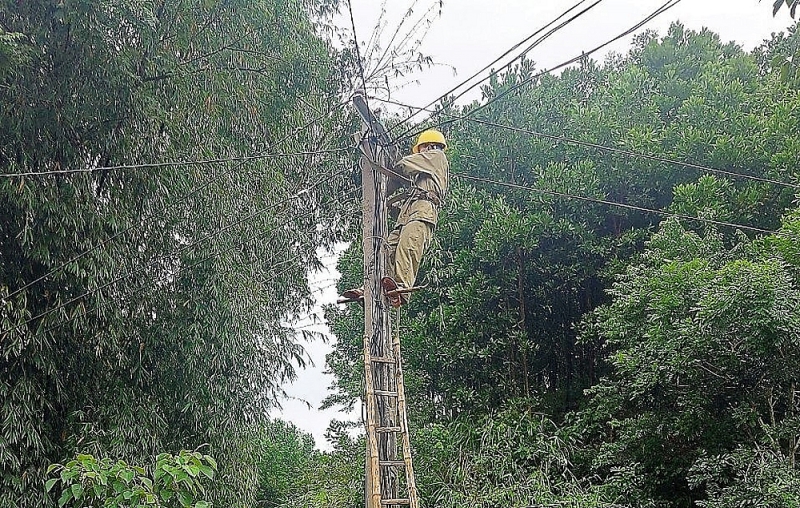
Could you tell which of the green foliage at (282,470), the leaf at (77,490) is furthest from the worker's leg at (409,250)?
the green foliage at (282,470)

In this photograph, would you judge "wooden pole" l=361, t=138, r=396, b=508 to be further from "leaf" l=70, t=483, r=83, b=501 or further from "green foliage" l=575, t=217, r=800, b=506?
"green foliage" l=575, t=217, r=800, b=506

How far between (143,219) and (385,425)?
2.18 m

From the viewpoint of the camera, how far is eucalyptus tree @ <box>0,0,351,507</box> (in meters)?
3.96

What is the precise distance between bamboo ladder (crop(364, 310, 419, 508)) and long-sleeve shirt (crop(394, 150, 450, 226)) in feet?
1.96

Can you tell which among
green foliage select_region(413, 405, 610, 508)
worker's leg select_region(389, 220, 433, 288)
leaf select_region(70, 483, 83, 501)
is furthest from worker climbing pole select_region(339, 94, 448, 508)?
green foliage select_region(413, 405, 610, 508)

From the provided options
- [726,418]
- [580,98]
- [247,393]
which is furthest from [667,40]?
[247,393]

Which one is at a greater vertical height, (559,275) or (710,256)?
(559,275)

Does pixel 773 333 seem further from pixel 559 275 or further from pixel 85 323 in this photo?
pixel 85 323

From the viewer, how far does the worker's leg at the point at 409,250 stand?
3152mm

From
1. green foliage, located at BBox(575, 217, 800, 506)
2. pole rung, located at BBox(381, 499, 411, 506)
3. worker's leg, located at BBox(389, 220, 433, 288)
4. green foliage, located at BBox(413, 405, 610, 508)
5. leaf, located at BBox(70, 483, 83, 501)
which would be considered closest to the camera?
leaf, located at BBox(70, 483, 83, 501)

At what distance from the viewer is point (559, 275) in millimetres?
8773

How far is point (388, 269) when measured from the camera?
3.19 m

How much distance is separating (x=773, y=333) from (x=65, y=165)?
444 centimetres

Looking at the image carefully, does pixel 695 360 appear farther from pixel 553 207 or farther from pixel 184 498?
pixel 184 498
